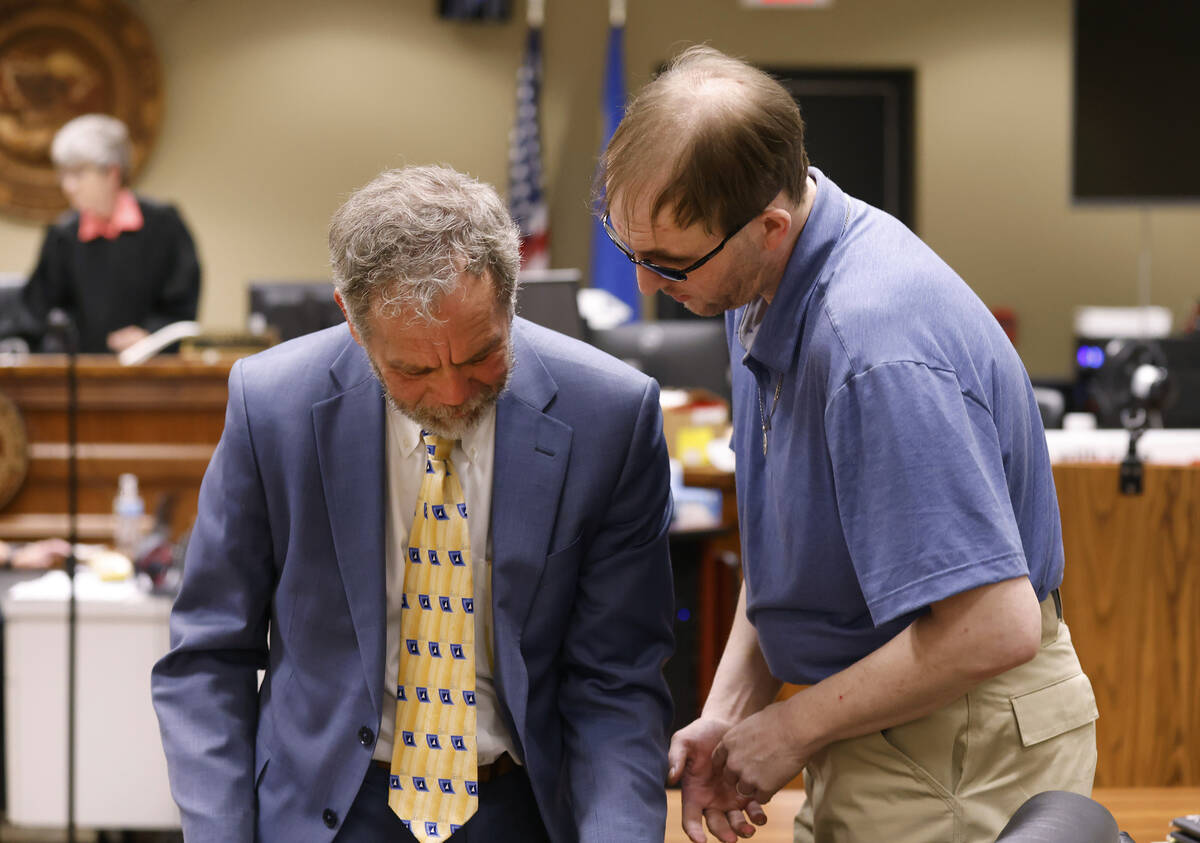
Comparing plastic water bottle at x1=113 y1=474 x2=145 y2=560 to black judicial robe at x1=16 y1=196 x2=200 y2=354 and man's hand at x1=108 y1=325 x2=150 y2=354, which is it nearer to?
man's hand at x1=108 y1=325 x2=150 y2=354

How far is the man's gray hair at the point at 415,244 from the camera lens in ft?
4.58

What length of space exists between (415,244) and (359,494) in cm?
30

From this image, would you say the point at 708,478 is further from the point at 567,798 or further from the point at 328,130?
the point at 328,130

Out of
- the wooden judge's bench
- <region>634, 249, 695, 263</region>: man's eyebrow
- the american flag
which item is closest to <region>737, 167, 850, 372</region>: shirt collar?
<region>634, 249, 695, 263</region>: man's eyebrow

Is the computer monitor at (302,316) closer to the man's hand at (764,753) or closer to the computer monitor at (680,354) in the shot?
the computer monitor at (680,354)

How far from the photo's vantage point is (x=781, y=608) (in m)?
1.48

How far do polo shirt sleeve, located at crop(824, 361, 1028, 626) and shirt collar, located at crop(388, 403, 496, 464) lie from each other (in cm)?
49

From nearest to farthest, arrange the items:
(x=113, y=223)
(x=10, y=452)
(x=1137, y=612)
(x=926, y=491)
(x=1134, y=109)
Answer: (x=926, y=491) < (x=1137, y=612) < (x=10, y=452) < (x=113, y=223) < (x=1134, y=109)

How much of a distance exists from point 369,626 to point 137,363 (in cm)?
285

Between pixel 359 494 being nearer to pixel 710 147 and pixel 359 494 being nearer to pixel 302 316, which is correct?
pixel 710 147

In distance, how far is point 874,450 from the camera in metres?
1.23

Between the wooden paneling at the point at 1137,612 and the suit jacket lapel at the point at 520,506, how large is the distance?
1260 mm

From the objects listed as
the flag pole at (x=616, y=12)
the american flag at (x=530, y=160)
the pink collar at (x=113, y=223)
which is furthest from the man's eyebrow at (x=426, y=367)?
the flag pole at (x=616, y=12)

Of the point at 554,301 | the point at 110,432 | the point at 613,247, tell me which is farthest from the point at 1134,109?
the point at 110,432
